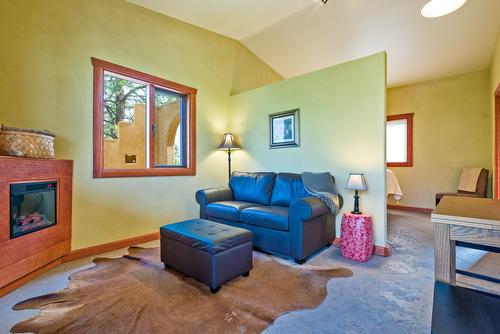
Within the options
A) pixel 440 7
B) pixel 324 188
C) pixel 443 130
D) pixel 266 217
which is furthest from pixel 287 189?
pixel 443 130

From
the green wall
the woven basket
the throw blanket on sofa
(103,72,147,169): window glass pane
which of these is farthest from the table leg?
(103,72,147,169): window glass pane

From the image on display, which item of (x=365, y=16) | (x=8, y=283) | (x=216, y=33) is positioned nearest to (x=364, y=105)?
(x=365, y=16)

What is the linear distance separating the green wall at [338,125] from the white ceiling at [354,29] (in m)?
0.87

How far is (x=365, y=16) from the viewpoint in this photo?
313 cm

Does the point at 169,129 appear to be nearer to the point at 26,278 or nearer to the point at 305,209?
the point at 26,278

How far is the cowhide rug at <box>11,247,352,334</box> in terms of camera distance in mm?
1479

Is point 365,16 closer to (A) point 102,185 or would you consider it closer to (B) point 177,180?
(B) point 177,180

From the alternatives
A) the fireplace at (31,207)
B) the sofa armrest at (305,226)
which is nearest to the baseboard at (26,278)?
the fireplace at (31,207)

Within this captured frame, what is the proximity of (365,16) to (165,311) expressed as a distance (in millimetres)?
3996

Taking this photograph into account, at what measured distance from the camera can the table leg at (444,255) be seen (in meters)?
0.86

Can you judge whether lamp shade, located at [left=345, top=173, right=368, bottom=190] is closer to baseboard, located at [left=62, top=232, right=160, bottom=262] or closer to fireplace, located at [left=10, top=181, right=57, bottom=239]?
baseboard, located at [left=62, top=232, right=160, bottom=262]

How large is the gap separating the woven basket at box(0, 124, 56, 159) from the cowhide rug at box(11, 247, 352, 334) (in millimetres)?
1155

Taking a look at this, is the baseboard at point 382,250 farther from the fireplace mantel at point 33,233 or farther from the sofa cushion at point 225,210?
the fireplace mantel at point 33,233

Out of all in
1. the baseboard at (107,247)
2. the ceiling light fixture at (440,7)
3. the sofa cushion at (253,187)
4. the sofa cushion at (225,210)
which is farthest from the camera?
the sofa cushion at (253,187)
